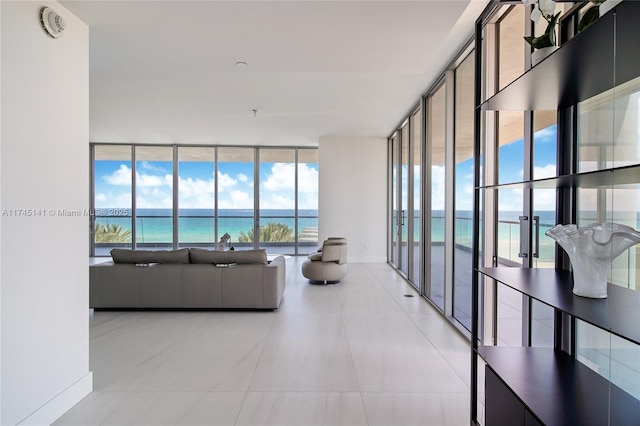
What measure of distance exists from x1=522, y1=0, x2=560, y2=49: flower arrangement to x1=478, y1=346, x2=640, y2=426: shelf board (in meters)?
1.38

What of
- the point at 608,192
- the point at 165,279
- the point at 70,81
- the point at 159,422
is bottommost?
the point at 159,422

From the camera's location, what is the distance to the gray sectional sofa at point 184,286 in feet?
12.3

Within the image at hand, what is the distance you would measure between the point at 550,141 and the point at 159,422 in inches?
113

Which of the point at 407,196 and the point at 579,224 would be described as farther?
the point at 407,196

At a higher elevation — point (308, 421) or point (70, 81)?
point (70, 81)

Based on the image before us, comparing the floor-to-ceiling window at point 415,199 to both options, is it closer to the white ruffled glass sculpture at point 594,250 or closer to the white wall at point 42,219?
the white ruffled glass sculpture at point 594,250

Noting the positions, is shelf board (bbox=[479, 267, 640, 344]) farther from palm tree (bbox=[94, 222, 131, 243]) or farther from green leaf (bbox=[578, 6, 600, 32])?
palm tree (bbox=[94, 222, 131, 243])

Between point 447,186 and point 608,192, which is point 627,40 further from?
point 447,186

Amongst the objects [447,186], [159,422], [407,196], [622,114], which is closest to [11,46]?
[159,422]

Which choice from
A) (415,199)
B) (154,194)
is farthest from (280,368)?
(154,194)

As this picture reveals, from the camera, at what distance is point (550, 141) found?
1.77 m

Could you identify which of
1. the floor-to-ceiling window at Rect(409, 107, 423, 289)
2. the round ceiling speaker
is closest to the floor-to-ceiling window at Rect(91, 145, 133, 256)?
the round ceiling speaker

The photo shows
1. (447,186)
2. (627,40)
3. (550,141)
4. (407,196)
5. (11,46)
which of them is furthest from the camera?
(407,196)

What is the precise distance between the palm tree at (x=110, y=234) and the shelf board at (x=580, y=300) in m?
9.33
